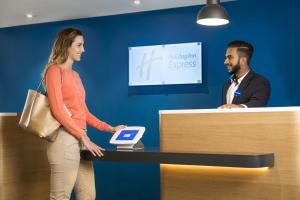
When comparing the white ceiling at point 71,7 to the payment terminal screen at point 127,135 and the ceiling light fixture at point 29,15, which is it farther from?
the payment terminal screen at point 127,135

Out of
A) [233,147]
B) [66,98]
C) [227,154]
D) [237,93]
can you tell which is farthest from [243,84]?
[66,98]

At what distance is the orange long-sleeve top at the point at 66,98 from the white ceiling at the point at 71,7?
8.34 ft

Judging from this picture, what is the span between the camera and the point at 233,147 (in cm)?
360

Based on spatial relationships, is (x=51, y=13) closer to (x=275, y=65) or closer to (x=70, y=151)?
(x=275, y=65)

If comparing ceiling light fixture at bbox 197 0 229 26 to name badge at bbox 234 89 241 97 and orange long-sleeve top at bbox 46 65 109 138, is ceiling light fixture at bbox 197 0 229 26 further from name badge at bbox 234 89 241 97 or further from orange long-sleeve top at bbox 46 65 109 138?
orange long-sleeve top at bbox 46 65 109 138

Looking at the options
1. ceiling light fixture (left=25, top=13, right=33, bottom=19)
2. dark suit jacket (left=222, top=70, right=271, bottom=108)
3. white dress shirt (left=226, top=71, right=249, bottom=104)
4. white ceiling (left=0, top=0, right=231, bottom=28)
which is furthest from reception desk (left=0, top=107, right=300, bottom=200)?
ceiling light fixture (left=25, top=13, right=33, bottom=19)

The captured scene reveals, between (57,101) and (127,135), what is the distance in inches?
27.2

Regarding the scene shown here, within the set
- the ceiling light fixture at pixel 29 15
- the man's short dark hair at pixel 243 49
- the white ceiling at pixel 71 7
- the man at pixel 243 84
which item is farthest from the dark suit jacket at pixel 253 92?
the ceiling light fixture at pixel 29 15

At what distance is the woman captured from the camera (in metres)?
3.38

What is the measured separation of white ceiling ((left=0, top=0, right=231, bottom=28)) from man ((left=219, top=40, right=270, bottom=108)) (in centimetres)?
150

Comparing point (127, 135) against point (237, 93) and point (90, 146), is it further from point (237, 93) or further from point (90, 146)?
point (237, 93)

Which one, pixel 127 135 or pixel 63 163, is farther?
pixel 127 135

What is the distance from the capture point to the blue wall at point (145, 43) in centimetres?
552

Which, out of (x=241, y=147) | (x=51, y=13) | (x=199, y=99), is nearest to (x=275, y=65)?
(x=199, y=99)
